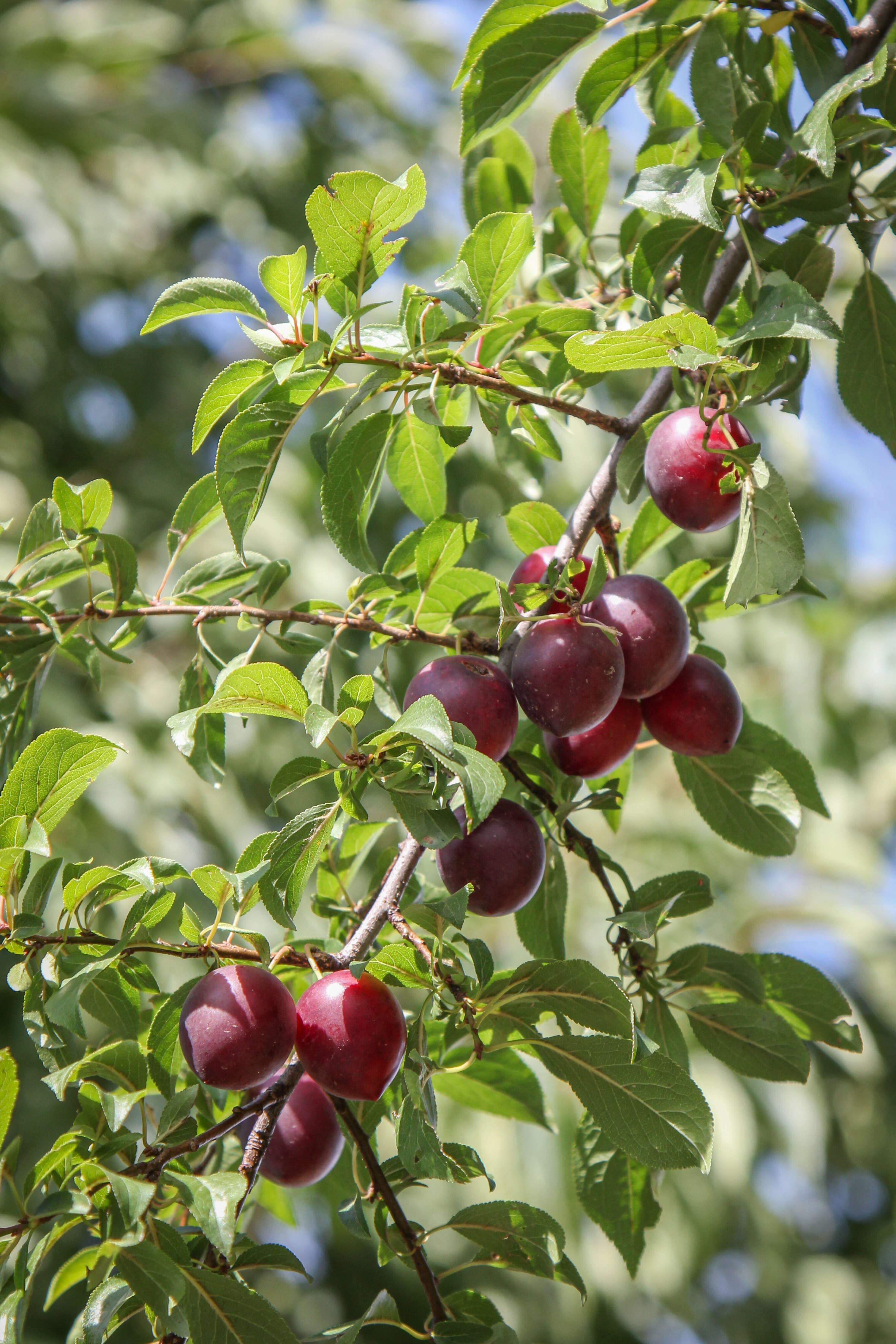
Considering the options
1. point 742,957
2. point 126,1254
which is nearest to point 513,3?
point 742,957

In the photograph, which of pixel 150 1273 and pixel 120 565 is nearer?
pixel 150 1273

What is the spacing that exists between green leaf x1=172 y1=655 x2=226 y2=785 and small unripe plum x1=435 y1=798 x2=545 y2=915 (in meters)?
0.18

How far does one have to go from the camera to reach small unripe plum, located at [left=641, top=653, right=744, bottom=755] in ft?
2.19

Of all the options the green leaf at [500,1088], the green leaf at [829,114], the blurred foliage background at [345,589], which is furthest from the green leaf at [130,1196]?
the blurred foliage background at [345,589]

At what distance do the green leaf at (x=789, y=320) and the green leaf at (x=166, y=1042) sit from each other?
448 millimetres

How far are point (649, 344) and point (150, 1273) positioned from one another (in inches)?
19.7

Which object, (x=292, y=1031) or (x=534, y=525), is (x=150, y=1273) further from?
(x=534, y=525)

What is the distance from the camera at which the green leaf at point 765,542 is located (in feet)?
1.76

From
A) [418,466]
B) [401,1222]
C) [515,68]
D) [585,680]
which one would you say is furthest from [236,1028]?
[515,68]

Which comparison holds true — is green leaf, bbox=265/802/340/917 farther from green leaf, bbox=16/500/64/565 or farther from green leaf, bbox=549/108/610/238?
→ green leaf, bbox=549/108/610/238

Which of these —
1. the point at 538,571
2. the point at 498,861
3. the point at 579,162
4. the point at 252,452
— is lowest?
the point at 498,861

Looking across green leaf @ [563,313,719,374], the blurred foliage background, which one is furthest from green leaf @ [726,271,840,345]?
the blurred foliage background

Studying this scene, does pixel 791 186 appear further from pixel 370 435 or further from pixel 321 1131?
pixel 321 1131

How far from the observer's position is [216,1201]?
493mm
